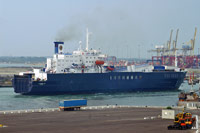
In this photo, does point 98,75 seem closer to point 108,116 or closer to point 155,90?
point 155,90

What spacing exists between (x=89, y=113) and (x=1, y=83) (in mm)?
56625

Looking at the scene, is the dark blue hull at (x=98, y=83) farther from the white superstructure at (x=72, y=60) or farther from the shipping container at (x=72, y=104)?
the shipping container at (x=72, y=104)

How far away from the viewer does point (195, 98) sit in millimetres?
46344

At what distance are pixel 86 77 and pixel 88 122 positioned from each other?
34.3 m

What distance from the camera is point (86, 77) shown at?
63.6m

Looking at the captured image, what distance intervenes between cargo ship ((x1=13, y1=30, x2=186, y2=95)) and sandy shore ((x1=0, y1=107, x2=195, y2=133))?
81.3 ft


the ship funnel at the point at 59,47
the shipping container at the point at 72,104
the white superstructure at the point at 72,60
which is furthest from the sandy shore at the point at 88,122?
the ship funnel at the point at 59,47

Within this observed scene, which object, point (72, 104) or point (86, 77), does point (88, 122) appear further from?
point (86, 77)

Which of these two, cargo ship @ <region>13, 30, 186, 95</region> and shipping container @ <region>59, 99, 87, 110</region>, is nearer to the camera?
shipping container @ <region>59, 99, 87, 110</region>

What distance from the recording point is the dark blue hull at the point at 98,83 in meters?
60.5

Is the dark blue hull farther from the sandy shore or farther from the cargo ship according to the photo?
the sandy shore

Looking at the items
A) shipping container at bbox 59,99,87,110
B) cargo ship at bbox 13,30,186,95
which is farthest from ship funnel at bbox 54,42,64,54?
shipping container at bbox 59,99,87,110

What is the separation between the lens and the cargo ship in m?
60.8

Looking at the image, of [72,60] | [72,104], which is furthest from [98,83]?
[72,104]
